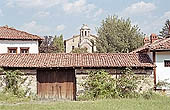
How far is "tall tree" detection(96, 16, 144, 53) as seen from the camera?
42.8 metres

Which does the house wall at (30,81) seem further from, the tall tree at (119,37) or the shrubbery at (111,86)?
the tall tree at (119,37)

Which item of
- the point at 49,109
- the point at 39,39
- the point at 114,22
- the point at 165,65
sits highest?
the point at 114,22

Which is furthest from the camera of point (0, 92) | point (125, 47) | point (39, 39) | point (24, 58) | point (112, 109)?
point (125, 47)

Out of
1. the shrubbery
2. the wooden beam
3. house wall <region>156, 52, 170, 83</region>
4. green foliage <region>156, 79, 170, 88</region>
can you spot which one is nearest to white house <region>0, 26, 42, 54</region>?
the wooden beam

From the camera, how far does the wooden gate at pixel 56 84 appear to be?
65.2 ft

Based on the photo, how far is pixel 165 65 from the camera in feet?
64.7

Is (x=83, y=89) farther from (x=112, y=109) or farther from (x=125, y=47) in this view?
(x=125, y=47)

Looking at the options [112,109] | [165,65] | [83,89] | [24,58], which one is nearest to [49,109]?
[112,109]

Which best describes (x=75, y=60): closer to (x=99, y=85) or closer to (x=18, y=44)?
(x=99, y=85)

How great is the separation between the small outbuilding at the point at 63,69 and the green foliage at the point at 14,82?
0.42 m

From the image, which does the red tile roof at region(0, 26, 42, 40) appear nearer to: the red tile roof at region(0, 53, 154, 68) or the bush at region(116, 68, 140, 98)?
the red tile roof at region(0, 53, 154, 68)

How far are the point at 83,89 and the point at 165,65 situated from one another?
643cm

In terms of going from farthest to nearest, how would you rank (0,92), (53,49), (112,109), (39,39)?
(53,49) → (39,39) → (0,92) → (112,109)

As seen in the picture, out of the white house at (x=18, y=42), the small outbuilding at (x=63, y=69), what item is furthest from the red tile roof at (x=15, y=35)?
the small outbuilding at (x=63, y=69)
